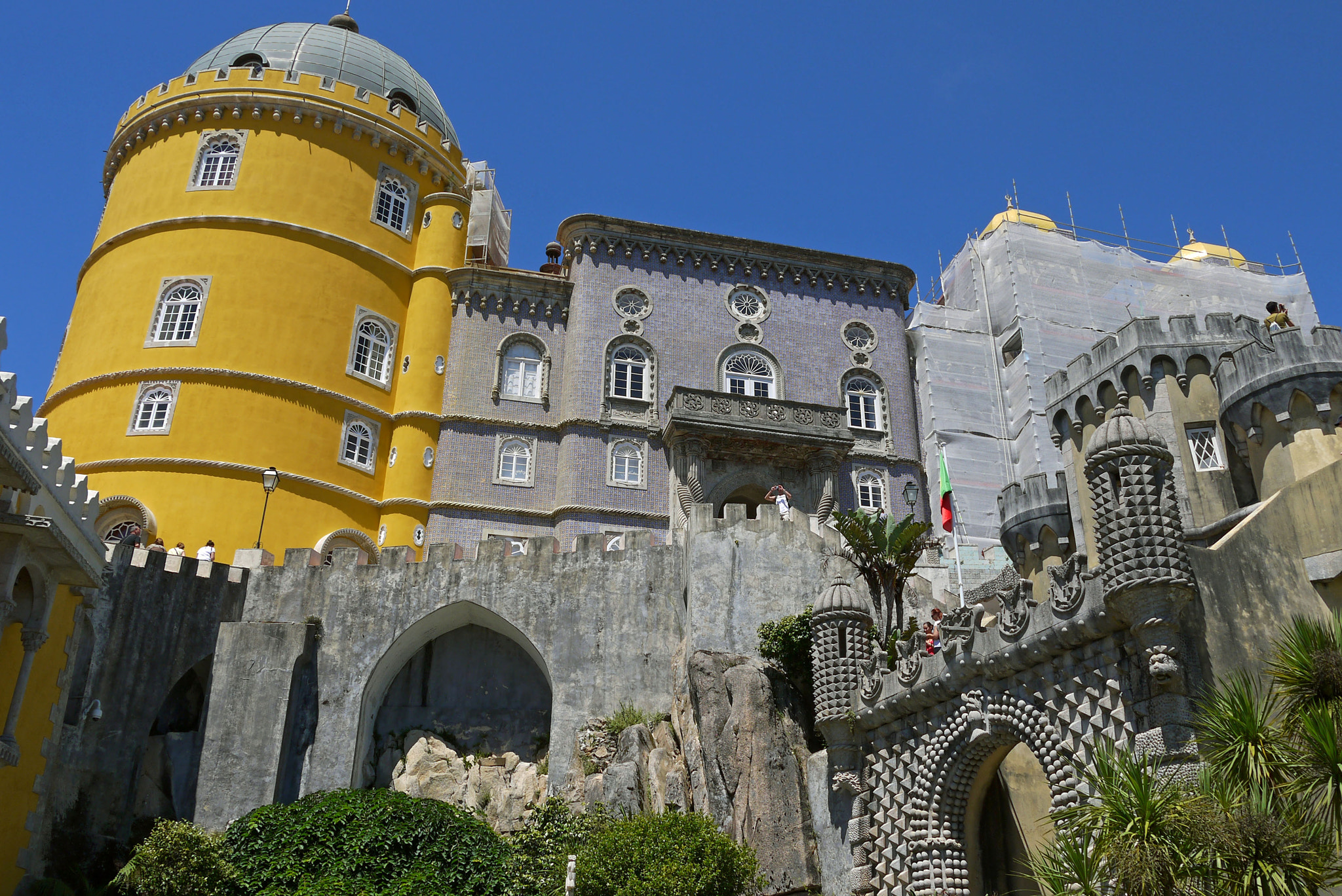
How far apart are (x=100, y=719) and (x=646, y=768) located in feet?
37.1

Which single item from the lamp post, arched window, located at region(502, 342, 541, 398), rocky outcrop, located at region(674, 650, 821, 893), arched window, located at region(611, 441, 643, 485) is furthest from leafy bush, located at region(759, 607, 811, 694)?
arched window, located at region(502, 342, 541, 398)

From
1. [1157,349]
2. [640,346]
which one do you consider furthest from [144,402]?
[1157,349]

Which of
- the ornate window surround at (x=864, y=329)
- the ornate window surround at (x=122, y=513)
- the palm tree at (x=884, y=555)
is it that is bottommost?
the palm tree at (x=884, y=555)

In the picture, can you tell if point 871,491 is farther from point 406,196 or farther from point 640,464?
point 406,196

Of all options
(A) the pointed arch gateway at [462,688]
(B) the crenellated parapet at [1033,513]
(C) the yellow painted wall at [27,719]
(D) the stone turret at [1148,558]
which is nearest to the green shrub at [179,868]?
(C) the yellow painted wall at [27,719]

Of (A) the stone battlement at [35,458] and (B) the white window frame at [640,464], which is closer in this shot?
(A) the stone battlement at [35,458]

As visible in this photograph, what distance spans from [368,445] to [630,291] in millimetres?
9806

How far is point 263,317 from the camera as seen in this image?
113 feet

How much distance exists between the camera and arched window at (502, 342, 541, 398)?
3628 centimetres

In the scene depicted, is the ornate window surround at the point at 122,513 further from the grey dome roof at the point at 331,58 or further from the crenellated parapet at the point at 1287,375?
the crenellated parapet at the point at 1287,375

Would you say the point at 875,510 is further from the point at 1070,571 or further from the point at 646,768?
the point at 1070,571

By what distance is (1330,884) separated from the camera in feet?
37.0

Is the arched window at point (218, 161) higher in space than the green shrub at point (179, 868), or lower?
higher

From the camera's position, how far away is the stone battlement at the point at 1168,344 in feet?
75.9
